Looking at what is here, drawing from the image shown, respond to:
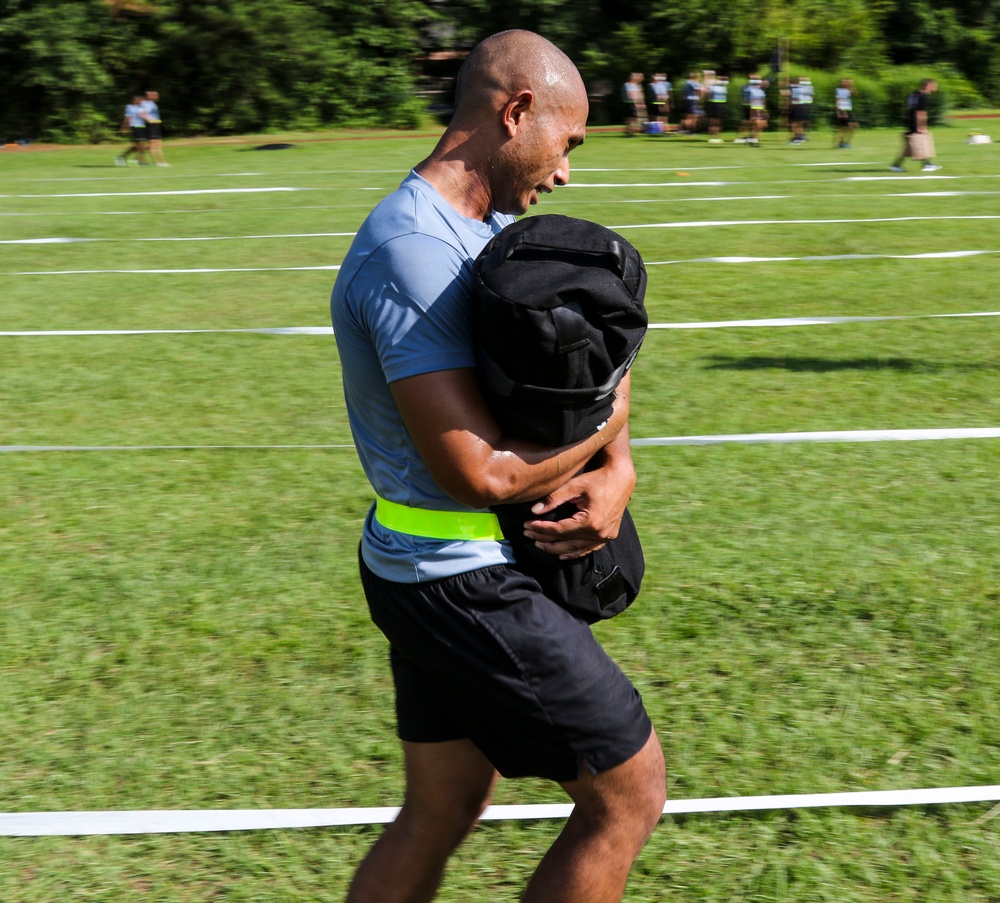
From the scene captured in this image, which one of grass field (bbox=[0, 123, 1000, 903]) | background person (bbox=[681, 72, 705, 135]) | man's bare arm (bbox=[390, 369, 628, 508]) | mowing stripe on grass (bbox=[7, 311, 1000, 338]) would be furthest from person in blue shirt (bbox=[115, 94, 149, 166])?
man's bare arm (bbox=[390, 369, 628, 508])

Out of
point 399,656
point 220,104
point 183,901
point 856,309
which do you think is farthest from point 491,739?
point 220,104

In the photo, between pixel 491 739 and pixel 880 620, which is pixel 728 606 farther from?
pixel 491 739

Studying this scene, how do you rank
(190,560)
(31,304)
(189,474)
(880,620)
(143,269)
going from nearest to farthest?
(880,620) → (190,560) → (189,474) → (31,304) → (143,269)

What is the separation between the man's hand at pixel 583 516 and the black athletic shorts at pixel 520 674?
0.10m

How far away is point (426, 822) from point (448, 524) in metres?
0.63

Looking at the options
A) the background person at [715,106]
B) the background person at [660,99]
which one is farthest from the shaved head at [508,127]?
the background person at [660,99]

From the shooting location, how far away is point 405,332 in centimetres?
202

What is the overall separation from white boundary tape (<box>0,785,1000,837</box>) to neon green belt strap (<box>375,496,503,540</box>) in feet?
4.22

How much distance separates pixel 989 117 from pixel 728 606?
3441 cm

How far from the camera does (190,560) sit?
495cm

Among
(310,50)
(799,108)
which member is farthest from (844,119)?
(310,50)

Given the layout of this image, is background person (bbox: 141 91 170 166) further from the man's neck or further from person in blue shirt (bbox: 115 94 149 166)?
the man's neck

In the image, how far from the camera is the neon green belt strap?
7.23ft

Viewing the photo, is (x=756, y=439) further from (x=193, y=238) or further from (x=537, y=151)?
(x=193, y=238)
